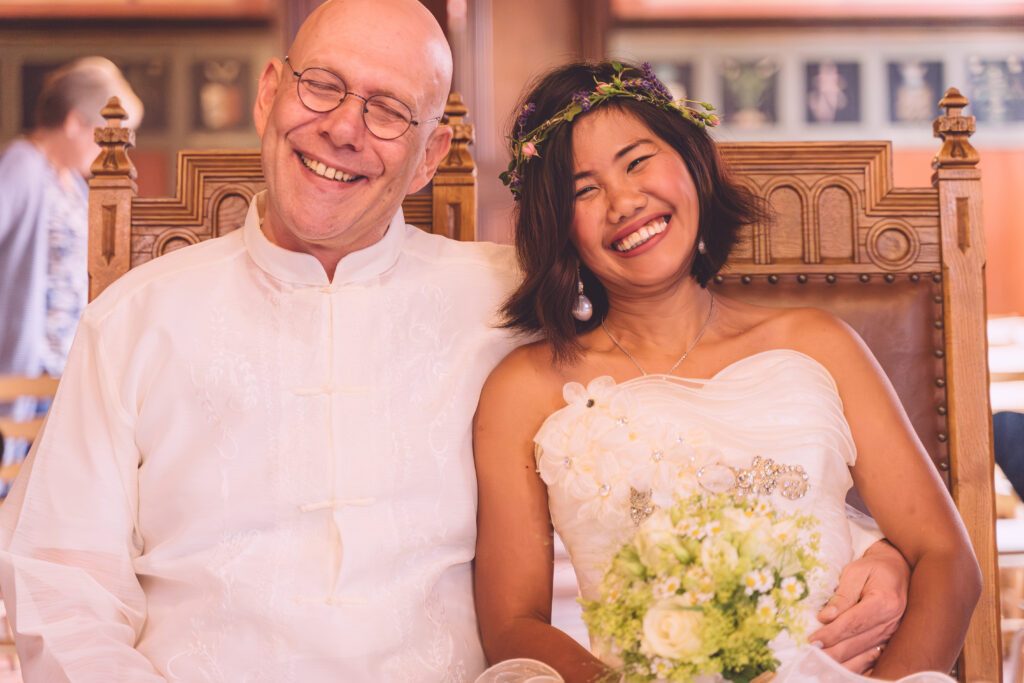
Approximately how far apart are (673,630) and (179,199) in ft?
5.24

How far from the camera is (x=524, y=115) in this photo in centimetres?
213

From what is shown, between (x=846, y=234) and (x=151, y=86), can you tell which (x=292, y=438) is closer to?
(x=846, y=234)

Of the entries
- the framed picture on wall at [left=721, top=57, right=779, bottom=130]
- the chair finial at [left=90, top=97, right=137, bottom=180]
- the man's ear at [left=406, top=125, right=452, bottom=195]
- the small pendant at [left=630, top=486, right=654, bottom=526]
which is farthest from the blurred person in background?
the small pendant at [left=630, top=486, right=654, bottom=526]

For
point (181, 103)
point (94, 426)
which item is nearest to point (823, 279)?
point (94, 426)

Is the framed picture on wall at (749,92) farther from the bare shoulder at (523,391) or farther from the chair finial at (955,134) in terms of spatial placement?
the bare shoulder at (523,391)

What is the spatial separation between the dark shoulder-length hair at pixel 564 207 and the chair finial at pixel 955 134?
494 mm

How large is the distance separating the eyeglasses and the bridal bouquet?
97 centimetres

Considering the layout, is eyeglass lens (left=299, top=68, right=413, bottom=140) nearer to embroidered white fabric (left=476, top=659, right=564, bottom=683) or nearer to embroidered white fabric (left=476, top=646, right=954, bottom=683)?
embroidered white fabric (left=476, top=659, right=564, bottom=683)

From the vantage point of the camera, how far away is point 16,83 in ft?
17.8

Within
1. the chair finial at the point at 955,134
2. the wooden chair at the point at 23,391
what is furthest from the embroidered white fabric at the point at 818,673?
the wooden chair at the point at 23,391

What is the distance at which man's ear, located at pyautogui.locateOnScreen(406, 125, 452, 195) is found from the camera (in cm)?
209

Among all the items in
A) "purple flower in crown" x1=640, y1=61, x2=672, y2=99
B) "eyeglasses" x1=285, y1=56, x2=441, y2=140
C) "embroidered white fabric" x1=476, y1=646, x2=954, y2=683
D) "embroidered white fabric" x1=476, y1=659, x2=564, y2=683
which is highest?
"purple flower in crown" x1=640, y1=61, x2=672, y2=99

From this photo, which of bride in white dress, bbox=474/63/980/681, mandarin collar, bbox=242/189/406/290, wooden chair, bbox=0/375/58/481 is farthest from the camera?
wooden chair, bbox=0/375/58/481

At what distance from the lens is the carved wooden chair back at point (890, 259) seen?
227 centimetres
